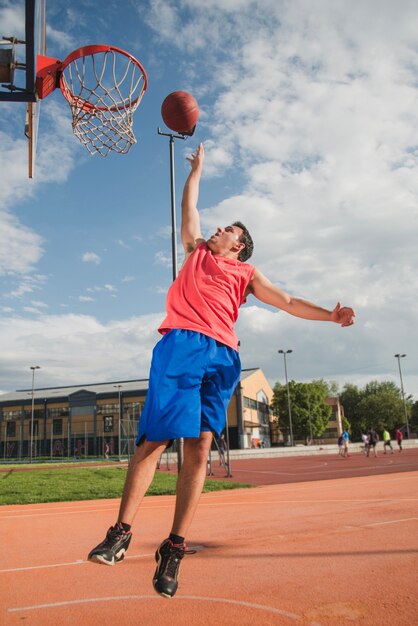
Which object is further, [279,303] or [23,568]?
[23,568]

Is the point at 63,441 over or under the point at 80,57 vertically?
under

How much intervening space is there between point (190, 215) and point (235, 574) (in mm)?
3109

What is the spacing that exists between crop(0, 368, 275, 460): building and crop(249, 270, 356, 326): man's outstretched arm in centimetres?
4725

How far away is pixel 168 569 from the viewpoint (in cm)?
299

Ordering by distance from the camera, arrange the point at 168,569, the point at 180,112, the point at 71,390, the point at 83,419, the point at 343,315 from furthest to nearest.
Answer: the point at 71,390, the point at 83,419, the point at 180,112, the point at 343,315, the point at 168,569

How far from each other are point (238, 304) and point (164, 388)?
982 millimetres

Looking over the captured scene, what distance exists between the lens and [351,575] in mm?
4273

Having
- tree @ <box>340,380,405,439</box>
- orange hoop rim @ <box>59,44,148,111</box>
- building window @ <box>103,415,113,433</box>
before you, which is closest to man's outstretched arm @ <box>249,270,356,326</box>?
orange hoop rim @ <box>59,44,148,111</box>

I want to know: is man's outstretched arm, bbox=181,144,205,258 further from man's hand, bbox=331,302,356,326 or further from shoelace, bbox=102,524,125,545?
shoelace, bbox=102,524,125,545

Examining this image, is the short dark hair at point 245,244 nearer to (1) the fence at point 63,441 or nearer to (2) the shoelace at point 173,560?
(2) the shoelace at point 173,560

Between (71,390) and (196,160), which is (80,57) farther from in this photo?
(71,390)

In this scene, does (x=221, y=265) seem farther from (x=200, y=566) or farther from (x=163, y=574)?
(x=200, y=566)

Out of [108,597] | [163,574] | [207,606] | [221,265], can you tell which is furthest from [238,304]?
[108,597]

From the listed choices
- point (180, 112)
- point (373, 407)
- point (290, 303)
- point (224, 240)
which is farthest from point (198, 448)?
point (373, 407)
